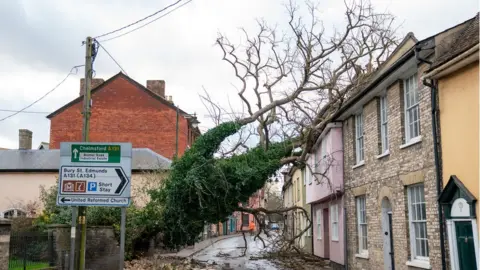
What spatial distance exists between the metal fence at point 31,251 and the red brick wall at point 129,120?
24.6 metres

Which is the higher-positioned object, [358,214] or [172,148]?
[172,148]

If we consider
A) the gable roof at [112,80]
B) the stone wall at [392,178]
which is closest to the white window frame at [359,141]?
the stone wall at [392,178]

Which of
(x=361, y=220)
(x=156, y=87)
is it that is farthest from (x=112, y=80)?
(x=361, y=220)

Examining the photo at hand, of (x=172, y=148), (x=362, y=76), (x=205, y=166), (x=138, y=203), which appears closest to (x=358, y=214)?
(x=205, y=166)

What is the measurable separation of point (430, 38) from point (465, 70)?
79.2 inches

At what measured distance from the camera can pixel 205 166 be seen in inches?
747

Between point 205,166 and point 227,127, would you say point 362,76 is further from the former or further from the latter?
point 205,166

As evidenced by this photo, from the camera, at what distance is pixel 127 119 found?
4050cm

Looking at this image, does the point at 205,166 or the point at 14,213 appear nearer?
the point at 205,166

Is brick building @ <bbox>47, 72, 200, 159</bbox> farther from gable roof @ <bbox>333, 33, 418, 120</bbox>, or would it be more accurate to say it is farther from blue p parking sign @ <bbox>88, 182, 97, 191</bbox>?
blue p parking sign @ <bbox>88, 182, 97, 191</bbox>

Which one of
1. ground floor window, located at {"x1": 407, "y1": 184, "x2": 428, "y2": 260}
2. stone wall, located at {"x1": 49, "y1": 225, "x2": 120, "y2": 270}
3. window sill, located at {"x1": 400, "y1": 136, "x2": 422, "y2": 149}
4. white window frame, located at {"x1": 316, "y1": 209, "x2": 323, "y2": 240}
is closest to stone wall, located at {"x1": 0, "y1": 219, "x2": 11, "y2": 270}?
stone wall, located at {"x1": 49, "y1": 225, "x2": 120, "y2": 270}

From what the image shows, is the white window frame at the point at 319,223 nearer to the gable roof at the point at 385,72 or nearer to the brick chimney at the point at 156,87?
the gable roof at the point at 385,72

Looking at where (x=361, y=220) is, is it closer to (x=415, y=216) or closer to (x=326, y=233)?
(x=415, y=216)

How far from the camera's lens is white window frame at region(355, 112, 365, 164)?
56.2 ft
